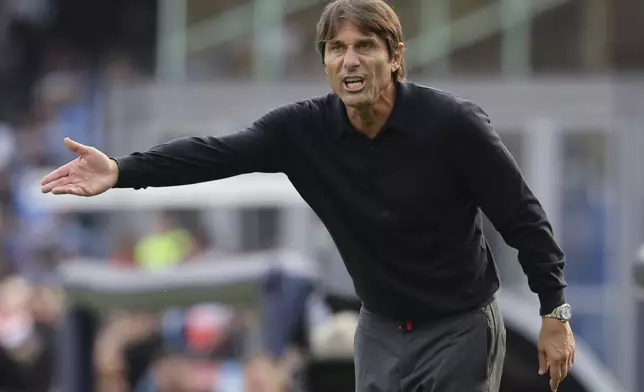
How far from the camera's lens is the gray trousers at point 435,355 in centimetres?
482

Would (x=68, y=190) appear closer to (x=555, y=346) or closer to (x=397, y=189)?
(x=397, y=189)

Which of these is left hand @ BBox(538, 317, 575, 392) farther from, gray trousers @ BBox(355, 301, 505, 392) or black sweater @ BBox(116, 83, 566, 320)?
gray trousers @ BBox(355, 301, 505, 392)

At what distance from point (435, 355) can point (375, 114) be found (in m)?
0.83

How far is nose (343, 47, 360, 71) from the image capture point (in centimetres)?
465

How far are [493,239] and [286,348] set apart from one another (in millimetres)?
5083

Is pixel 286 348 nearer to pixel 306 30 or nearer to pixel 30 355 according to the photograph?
pixel 30 355

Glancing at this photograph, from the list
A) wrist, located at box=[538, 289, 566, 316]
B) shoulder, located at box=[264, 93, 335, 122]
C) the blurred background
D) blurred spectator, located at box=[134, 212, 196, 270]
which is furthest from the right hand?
the blurred background

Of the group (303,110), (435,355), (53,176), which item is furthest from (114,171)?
(435,355)

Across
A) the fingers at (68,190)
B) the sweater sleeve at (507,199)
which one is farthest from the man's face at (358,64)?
the fingers at (68,190)

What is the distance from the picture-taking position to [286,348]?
9273mm

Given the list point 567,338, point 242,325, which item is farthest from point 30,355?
point 567,338

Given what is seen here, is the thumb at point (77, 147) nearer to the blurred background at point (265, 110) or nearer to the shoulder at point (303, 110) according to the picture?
the shoulder at point (303, 110)

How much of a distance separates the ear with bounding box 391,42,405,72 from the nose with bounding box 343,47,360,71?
0.51ft

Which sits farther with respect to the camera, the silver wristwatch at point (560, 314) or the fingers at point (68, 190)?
the silver wristwatch at point (560, 314)
